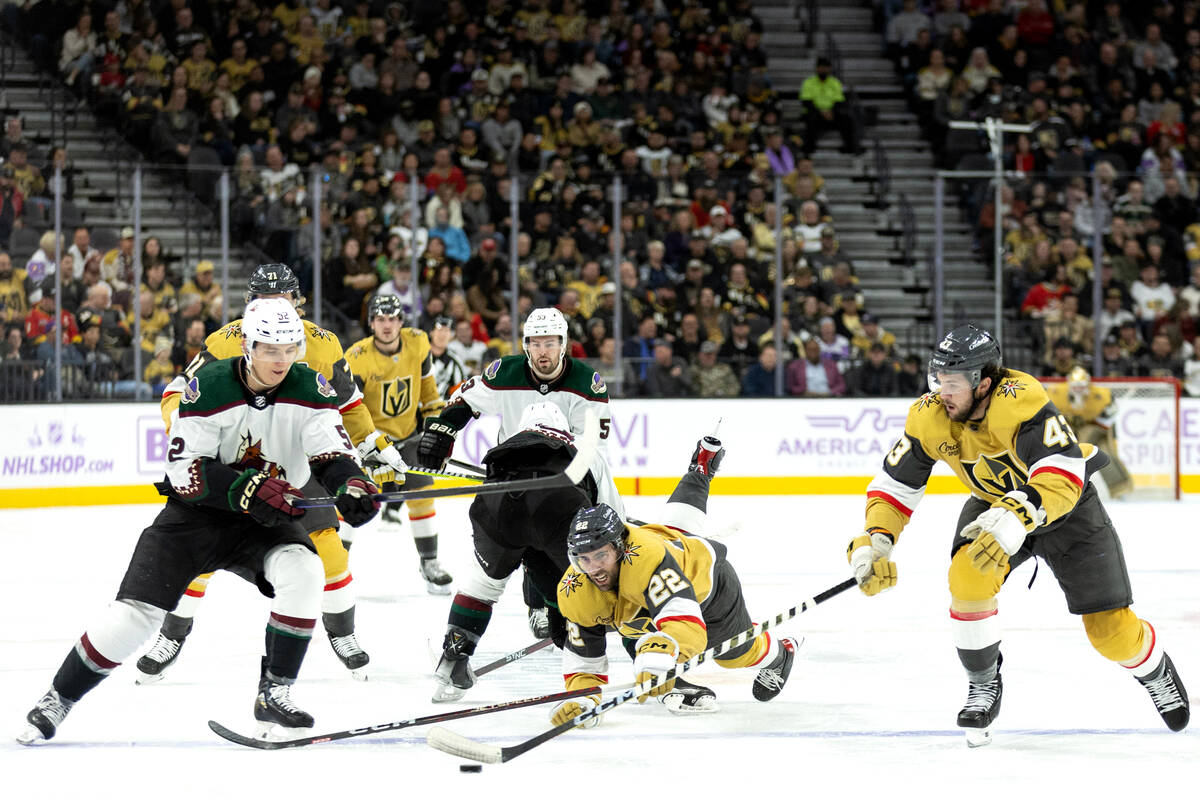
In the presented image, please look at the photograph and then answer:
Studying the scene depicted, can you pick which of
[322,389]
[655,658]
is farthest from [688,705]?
[322,389]

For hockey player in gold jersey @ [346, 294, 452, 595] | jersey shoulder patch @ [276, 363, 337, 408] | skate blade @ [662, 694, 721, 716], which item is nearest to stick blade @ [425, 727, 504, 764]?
skate blade @ [662, 694, 721, 716]

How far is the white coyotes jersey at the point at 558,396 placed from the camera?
5.02 m

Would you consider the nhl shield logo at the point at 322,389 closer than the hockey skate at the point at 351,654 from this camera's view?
Yes

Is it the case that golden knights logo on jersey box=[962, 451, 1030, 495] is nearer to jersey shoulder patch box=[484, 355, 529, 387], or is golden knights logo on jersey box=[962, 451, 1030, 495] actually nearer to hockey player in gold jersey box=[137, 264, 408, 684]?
jersey shoulder patch box=[484, 355, 529, 387]

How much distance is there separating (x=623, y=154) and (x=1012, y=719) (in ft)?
28.8

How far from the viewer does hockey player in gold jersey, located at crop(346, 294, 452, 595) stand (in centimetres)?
678

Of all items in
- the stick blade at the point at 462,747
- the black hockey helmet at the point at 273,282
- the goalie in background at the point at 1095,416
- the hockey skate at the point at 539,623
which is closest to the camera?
the stick blade at the point at 462,747

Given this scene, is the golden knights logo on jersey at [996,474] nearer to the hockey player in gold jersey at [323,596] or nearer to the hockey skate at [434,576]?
the hockey player in gold jersey at [323,596]

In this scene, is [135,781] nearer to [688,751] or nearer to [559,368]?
[688,751]

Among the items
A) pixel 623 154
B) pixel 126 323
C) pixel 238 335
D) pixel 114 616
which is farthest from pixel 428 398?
pixel 623 154

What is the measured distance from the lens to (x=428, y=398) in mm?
6980

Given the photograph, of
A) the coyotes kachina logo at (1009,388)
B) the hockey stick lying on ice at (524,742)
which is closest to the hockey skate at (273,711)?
the hockey stick lying on ice at (524,742)

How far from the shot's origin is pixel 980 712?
13.3 ft

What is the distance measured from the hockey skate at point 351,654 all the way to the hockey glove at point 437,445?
67 centimetres
